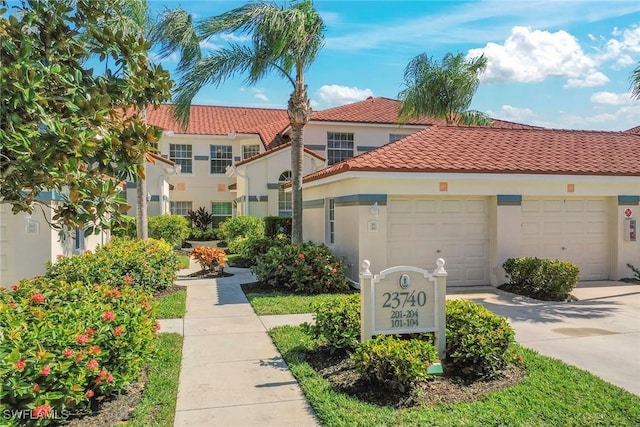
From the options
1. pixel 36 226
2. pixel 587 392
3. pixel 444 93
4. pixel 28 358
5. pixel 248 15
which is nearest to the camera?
pixel 28 358

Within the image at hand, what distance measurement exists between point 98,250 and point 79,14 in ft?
26.8

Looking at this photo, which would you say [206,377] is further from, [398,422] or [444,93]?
[444,93]

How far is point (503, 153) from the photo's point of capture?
13.1 m

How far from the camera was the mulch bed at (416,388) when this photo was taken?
197 inches

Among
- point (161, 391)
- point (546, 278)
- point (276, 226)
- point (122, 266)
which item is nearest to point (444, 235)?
point (546, 278)

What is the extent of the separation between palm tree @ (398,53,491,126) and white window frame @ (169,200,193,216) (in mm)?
14494

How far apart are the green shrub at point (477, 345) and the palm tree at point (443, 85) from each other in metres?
16.0

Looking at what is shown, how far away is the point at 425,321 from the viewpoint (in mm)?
5902

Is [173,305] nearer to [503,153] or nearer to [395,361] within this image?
[395,361]

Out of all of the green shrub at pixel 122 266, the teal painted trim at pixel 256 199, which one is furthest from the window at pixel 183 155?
the green shrub at pixel 122 266

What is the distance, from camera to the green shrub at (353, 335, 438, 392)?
4969 millimetres

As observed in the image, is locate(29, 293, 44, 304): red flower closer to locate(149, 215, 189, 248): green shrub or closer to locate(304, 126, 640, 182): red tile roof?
locate(304, 126, 640, 182): red tile roof

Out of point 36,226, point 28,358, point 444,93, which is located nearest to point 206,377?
point 28,358

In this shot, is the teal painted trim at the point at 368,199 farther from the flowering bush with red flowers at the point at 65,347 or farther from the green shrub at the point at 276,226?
the green shrub at the point at 276,226
